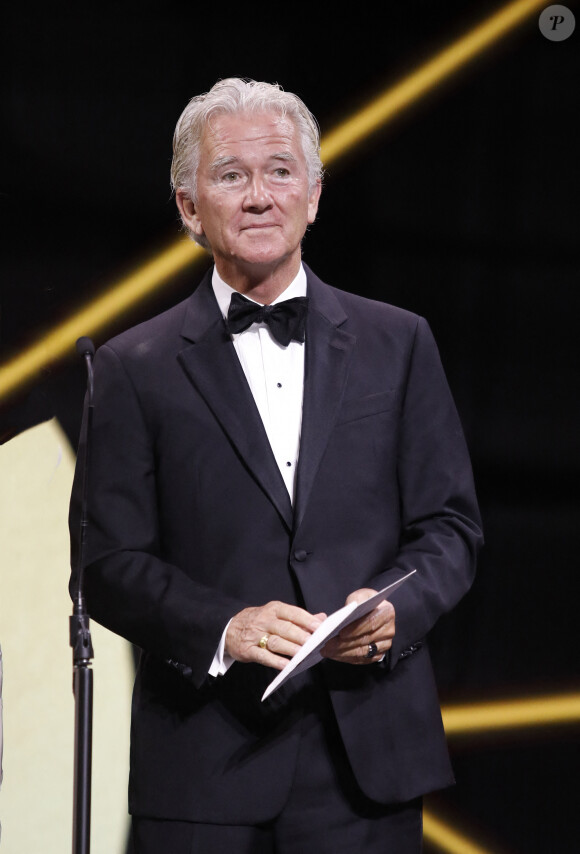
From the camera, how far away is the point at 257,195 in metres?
2.17

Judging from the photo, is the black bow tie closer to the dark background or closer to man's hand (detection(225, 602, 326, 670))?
man's hand (detection(225, 602, 326, 670))

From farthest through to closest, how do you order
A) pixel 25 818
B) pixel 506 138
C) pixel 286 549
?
pixel 506 138, pixel 25 818, pixel 286 549

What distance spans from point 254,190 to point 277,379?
0.34 meters

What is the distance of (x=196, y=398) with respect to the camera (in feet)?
6.95

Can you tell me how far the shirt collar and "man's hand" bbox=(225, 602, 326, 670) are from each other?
1.96 feet

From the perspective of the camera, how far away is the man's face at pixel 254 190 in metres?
2.18

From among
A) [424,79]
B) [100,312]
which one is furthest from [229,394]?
[424,79]

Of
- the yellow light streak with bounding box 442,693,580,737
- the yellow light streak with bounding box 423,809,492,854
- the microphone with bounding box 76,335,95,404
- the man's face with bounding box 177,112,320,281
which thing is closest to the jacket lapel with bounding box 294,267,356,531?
the man's face with bounding box 177,112,320,281

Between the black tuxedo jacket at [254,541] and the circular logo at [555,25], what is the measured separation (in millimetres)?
1307

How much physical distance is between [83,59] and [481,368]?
123 centimetres

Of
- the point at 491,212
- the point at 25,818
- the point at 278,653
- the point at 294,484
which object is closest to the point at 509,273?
the point at 491,212

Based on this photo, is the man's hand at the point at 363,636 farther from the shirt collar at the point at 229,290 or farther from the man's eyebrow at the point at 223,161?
the man's eyebrow at the point at 223,161

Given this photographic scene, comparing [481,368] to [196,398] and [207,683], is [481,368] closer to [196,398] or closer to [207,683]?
[196,398]

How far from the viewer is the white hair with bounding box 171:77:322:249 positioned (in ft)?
7.30
